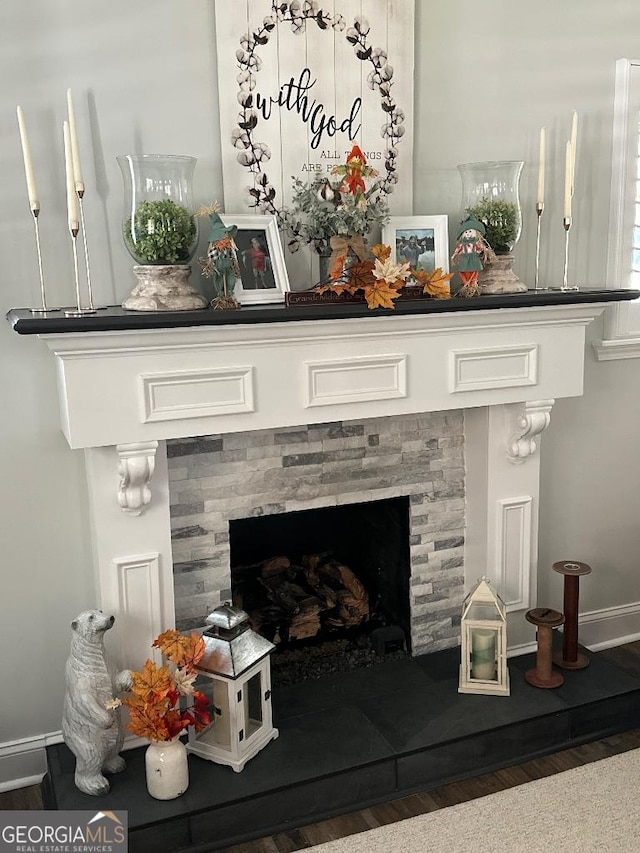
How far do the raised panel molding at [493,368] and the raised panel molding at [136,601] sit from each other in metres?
1.05

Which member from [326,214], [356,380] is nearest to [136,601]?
[356,380]

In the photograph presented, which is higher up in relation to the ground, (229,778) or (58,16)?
(58,16)

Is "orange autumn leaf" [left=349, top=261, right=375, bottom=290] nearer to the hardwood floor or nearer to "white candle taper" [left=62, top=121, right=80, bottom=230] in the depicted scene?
"white candle taper" [left=62, top=121, right=80, bottom=230]

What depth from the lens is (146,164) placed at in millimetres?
2219

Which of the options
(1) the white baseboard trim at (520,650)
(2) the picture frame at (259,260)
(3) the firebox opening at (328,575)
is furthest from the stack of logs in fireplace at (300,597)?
(2) the picture frame at (259,260)

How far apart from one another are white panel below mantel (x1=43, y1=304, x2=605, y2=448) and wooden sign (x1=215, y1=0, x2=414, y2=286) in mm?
367

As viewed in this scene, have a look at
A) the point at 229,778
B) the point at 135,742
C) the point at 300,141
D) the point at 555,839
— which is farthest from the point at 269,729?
the point at 300,141

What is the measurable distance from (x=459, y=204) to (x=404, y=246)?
0.30m

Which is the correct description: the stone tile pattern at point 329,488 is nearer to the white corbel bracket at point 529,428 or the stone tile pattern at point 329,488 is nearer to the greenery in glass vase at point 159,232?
the white corbel bracket at point 529,428

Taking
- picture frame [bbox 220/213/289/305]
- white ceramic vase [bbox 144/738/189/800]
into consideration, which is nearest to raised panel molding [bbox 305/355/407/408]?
picture frame [bbox 220/213/289/305]

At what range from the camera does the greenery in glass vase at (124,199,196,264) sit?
7.25 ft

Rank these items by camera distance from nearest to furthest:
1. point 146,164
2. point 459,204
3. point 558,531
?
point 146,164 < point 459,204 < point 558,531

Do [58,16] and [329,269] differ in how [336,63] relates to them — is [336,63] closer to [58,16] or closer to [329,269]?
[329,269]

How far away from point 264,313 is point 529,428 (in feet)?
3.44
